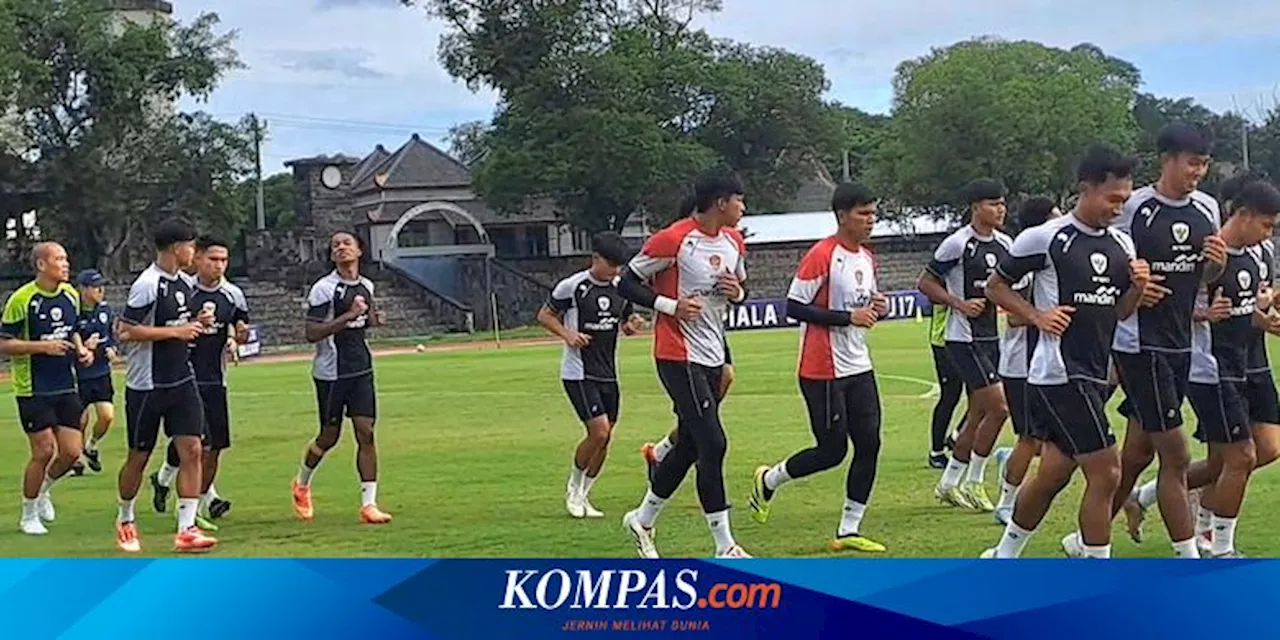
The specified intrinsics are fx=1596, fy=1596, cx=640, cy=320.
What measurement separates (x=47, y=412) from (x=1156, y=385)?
790cm

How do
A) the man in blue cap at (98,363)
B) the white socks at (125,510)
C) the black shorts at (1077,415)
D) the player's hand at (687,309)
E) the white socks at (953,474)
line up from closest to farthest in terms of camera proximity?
the black shorts at (1077,415), the player's hand at (687,309), the white socks at (125,510), the white socks at (953,474), the man in blue cap at (98,363)

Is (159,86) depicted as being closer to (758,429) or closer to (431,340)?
(431,340)

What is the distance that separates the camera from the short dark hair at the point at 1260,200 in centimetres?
835

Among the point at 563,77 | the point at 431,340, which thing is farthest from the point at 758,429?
the point at 563,77

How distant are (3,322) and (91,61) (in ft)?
148

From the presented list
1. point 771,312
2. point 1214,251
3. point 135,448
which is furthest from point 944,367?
point 771,312

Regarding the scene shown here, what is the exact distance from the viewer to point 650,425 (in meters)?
18.5

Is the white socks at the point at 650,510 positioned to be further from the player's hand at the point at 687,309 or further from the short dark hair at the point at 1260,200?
the short dark hair at the point at 1260,200

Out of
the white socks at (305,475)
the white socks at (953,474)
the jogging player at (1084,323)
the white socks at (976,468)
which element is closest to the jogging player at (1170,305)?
the jogging player at (1084,323)

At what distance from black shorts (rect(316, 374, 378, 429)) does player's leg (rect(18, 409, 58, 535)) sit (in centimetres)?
204

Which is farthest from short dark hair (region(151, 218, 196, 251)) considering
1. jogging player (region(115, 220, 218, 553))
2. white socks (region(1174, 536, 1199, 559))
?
white socks (region(1174, 536, 1199, 559))

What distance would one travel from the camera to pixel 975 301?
10.9 meters

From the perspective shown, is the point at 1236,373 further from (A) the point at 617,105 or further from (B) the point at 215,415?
(A) the point at 617,105

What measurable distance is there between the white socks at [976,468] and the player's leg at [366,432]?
4160 millimetres
